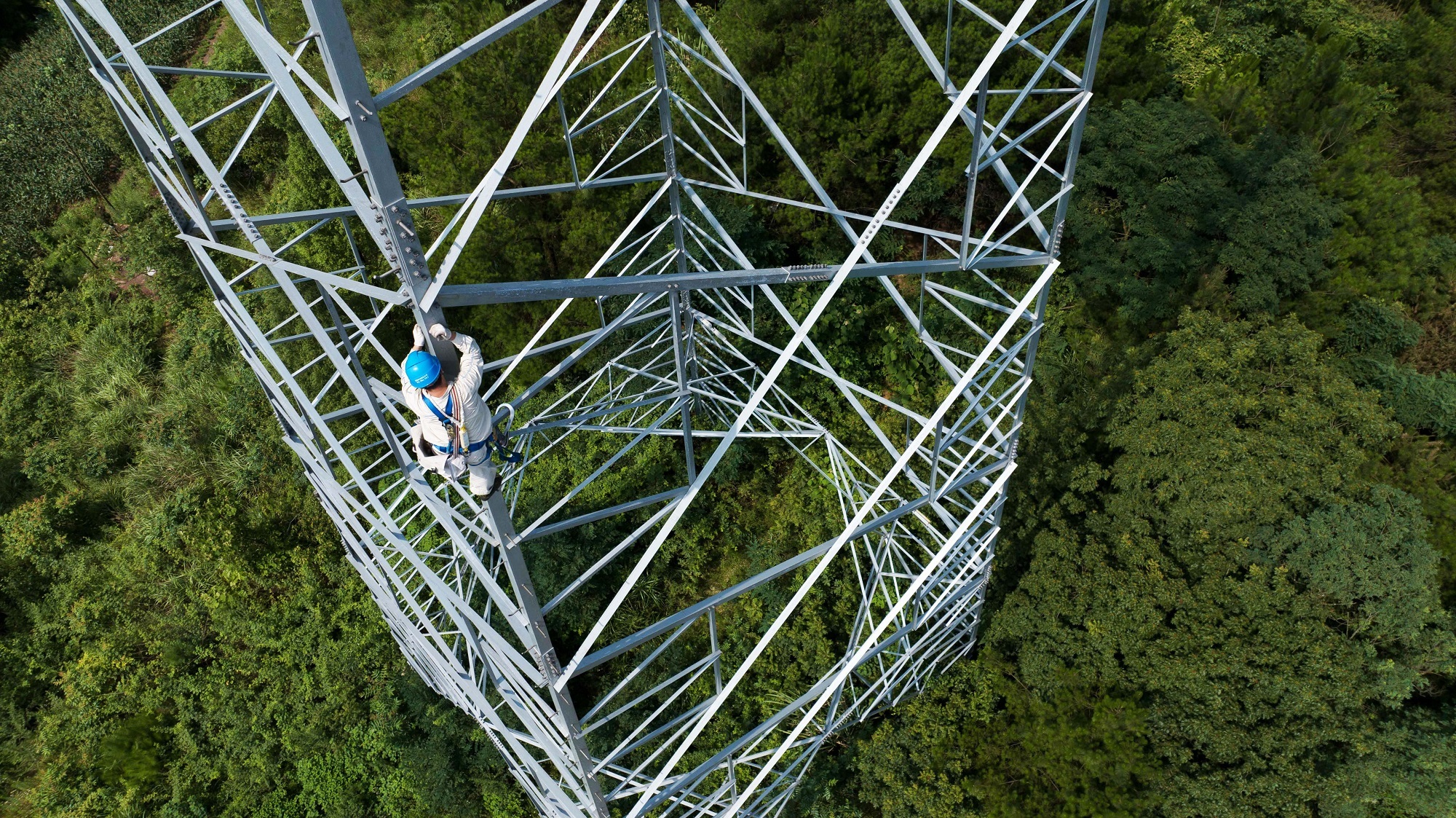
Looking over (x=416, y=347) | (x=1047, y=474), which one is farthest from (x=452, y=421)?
(x=1047, y=474)

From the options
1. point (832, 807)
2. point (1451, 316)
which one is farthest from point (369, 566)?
Result: point (1451, 316)

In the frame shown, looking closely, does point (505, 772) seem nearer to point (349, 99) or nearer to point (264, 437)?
point (264, 437)

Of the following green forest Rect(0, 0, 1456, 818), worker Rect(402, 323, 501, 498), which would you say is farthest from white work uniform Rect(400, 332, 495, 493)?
green forest Rect(0, 0, 1456, 818)

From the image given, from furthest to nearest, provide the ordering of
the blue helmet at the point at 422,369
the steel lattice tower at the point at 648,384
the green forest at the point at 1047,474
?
the green forest at the point at 1047,474, the steel lattice tower at the point at 648,384, the blue helmet at the point at 422,369

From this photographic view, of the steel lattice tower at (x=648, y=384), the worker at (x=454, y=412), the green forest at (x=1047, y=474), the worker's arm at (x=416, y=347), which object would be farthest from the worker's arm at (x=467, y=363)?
the green forest at (x=1047, y=474)

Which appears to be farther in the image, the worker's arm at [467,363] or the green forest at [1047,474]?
the green forest at [1047,474]

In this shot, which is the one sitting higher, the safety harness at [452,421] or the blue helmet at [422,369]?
the blue helmet at [422,369]

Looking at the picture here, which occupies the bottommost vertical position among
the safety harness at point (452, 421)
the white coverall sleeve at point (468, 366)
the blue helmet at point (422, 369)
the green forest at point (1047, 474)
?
the green forest at point (1047, 474)

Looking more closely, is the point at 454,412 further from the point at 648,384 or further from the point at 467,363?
the point at 648,384

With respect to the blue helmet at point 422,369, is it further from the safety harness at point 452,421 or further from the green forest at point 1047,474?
the green forest at point 1047,474
